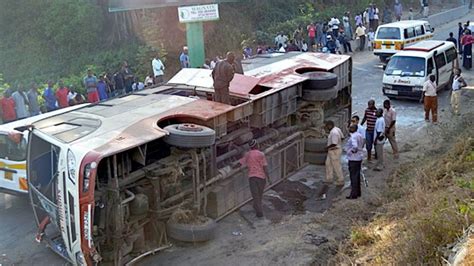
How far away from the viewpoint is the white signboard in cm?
1895

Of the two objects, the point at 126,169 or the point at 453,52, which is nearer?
the point at 126,169

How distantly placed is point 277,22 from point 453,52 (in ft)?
36.4

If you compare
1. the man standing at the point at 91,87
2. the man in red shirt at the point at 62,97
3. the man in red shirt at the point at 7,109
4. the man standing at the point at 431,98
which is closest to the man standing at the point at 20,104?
the man in red shirt at the point at 7,109

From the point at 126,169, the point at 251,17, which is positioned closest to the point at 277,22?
the point at 251,17

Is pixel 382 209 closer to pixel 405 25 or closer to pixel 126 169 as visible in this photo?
pixel 126 169

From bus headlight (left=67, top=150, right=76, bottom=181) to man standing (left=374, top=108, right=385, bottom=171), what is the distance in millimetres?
6943

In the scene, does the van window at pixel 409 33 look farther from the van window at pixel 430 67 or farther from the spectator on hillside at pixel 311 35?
the van window at pixel 430 67

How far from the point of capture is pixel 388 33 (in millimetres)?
23938

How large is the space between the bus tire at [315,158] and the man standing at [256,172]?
2.65 metres

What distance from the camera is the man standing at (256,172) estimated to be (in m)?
9.98

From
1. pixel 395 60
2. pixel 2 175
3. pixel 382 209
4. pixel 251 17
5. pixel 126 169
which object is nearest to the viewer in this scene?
pixel 126 169

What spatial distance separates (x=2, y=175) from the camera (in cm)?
1062

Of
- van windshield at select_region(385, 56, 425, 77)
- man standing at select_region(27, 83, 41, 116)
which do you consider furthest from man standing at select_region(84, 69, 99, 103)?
van windshield at select_region(385, 56, 425, 77)

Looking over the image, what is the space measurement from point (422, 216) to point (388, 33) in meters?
18.2
